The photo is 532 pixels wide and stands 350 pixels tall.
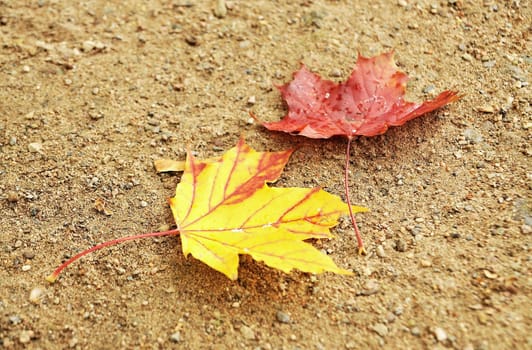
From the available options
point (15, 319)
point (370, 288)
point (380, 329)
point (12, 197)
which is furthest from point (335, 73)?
point (15, 319)

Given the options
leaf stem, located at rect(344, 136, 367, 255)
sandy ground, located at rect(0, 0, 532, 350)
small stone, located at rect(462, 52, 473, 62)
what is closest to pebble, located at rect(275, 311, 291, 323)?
sandy ground, located at rect(0, 0, 532, 350)

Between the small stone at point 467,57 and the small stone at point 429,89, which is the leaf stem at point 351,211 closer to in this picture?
the small stone at point 429,89

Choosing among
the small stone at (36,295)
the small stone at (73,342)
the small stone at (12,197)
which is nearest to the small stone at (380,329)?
the small stone at (73,342)

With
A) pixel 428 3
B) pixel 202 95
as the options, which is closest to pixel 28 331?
pixel 202 95

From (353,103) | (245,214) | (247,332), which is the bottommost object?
(247,332)

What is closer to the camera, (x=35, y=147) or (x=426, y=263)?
(x=426, y=263)

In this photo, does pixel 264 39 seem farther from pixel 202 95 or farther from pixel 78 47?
pixel 78 47

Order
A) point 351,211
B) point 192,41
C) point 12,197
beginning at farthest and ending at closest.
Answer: point 192,41, point 12,197, point 351,211

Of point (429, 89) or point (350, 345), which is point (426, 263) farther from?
point (429, 89)
